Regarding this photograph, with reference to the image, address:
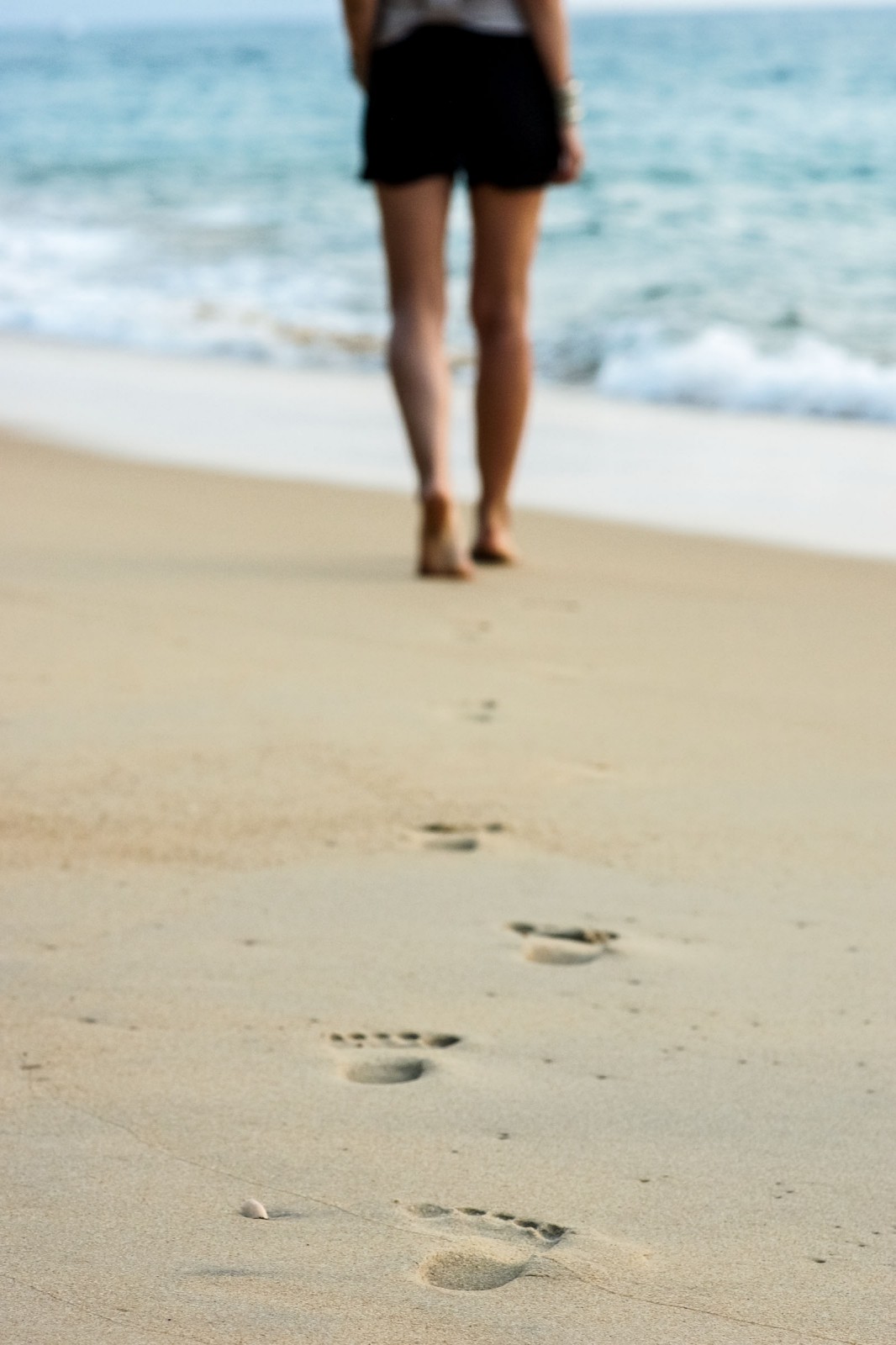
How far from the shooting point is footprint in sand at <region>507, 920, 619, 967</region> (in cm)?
175

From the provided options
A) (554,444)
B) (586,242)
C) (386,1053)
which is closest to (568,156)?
(554,444)

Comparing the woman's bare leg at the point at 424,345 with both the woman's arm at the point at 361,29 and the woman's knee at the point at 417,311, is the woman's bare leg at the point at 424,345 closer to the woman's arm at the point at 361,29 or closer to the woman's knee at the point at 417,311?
the woman's knee at the point at 417,311

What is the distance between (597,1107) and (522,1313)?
11.7 inches

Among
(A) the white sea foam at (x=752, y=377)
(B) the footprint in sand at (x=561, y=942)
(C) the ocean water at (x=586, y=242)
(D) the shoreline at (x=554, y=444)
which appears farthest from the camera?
(C) the ocean water at (x=586, y=242)

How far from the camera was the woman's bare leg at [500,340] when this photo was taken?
11.3 feet

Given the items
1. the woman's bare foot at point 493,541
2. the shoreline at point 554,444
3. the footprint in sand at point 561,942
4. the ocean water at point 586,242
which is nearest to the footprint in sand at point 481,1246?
the footprint in sand at point 561,942

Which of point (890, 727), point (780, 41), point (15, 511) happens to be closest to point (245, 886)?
point (890, 727)

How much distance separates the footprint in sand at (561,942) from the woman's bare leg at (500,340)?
1919 mm

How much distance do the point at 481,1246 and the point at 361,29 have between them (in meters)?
2.71

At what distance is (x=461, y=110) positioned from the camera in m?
3.34

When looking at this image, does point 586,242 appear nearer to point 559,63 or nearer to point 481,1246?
point 559,63

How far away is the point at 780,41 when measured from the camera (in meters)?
39.9

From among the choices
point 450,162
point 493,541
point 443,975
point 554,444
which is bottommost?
point 554,444

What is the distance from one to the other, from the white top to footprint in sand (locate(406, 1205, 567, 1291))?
2.62 meters
